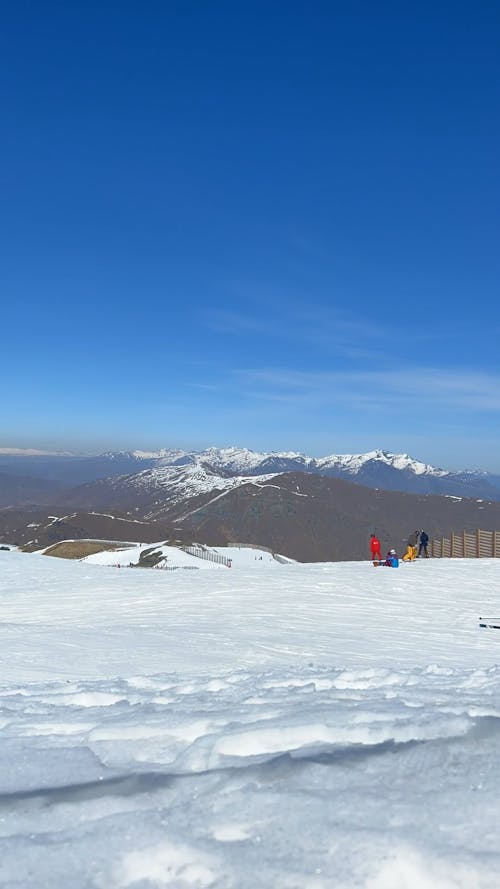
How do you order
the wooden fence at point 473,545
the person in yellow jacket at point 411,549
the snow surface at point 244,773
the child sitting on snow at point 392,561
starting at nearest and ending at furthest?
the snow surface at point 244,773, the child sitting on snow at point 392,561, the person in yellow jacket at point 411,549, the wooden fence at point 473,545

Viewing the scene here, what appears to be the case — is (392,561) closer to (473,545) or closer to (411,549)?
(411,549)

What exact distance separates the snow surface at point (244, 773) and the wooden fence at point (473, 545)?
27062 mm

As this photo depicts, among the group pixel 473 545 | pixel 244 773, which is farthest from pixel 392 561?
pixel 244 773

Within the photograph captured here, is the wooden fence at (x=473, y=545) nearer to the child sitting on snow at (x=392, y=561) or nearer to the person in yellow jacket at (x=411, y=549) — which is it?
the person in yellow jacket at (x=411, y=549)

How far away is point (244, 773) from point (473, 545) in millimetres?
36749

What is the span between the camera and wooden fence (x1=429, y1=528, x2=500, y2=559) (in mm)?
34884

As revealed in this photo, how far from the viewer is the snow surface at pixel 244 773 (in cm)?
271

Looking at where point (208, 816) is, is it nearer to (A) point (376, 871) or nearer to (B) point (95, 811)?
(B) point (95, 811)

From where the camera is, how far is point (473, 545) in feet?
122

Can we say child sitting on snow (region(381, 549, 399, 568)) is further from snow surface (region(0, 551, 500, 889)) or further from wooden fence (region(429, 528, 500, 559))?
snow surface (region(0, 551, 500, 889))

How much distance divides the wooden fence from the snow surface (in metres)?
27.1

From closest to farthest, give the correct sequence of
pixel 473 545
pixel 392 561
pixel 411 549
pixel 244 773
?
pixel 244 773 → pixel 392 561 → pixel 411 549 → pixel 473 545

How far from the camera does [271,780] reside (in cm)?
357

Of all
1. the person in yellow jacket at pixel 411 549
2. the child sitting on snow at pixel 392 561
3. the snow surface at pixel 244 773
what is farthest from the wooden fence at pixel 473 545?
the snow surface at pixel 244 773
